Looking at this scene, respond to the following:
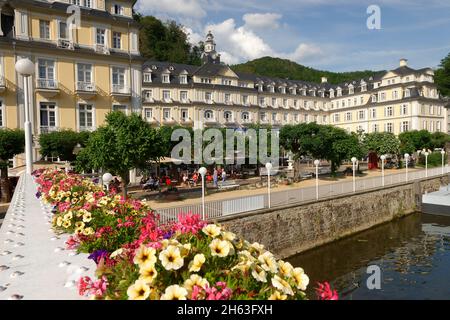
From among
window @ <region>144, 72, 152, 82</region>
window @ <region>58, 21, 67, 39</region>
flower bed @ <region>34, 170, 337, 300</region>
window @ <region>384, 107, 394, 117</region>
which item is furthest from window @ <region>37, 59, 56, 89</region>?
window @ <region>384, 107, 394, 117</region>

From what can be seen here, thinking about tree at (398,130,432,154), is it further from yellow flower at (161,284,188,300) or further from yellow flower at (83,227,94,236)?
yellow flower at (161,284,188,300)

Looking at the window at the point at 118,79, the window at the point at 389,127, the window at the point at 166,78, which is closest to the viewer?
the window at the point at 118,79

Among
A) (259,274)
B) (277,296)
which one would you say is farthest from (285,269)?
(277,296)

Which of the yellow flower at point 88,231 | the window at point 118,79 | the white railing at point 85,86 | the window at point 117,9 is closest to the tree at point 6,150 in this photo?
the white railing at point 85,86

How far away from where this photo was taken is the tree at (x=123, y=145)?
1931 centimetres

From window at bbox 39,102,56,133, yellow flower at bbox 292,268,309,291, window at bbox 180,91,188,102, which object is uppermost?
window at bbox 180,91,188,102

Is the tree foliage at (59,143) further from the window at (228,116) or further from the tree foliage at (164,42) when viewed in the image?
the tree foliage at (164,42)

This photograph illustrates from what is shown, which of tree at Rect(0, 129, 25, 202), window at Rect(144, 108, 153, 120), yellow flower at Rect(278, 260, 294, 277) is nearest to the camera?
yellow flower at Rect(278, 260, 294, 277)

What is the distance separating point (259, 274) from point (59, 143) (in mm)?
24275

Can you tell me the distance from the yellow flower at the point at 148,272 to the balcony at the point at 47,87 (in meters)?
27.4

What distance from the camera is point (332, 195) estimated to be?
69.7 ft

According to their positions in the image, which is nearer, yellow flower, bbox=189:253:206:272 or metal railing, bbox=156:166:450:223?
yellow flower, bbox=189:253:206:272

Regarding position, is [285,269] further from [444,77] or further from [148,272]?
[444,77]

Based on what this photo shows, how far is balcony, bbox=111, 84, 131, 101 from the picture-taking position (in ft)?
96.3
